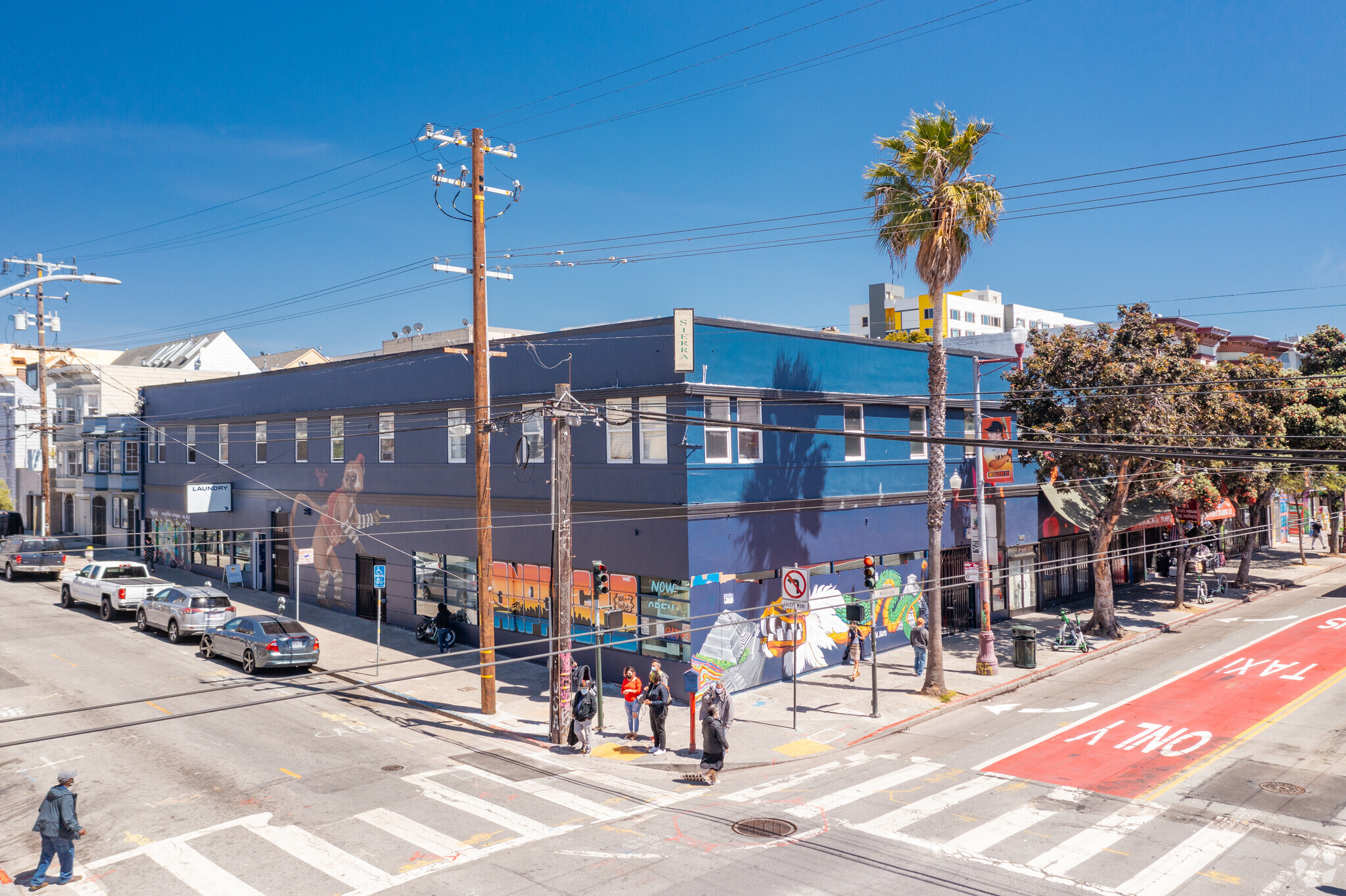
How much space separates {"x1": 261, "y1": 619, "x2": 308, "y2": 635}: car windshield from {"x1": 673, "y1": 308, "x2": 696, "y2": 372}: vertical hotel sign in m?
12.6

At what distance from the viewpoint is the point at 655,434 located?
21.7 m

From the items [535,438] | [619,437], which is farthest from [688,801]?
Result: [535,438]

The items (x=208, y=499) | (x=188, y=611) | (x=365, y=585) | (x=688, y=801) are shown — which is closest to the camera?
(x=688, y=801)

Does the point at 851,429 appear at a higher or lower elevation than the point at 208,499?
higher

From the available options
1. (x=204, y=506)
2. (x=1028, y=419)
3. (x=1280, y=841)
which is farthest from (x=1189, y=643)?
(x=204, y=506)

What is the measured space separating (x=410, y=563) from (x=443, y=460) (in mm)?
3759

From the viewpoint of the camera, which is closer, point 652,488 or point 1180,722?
point 1180,722

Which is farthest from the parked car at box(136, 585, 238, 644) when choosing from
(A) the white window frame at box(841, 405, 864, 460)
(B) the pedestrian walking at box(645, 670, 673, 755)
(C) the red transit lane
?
(C) the red transit lane

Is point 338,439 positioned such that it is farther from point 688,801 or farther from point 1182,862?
point 1182,862

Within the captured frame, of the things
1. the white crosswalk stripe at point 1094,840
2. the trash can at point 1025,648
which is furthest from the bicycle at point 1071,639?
the white crosswalk stripe at point 1094,840

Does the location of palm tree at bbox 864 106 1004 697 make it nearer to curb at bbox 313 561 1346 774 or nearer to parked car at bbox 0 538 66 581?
curb at bbox 313 561 1346 774

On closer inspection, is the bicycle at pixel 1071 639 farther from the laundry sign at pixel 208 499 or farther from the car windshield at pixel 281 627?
the laundry sign at pixel 208 499

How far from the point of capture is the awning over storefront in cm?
3231

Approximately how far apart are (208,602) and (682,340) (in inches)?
686
